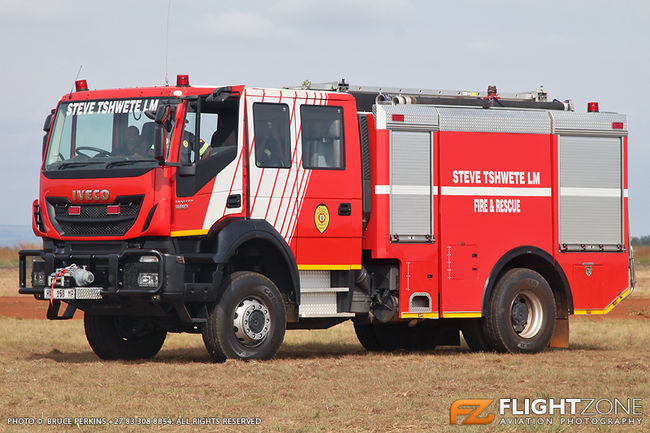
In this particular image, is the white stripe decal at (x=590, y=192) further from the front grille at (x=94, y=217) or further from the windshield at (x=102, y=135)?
the front grille at (x=94, y=217)

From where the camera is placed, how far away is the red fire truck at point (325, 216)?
13664mm

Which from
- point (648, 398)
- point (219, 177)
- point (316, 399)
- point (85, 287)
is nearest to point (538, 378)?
point (648, 398)

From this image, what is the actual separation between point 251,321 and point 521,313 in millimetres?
4241

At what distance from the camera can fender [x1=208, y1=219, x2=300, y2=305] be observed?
13648 millimetres

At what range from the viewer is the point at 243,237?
13.7 meters

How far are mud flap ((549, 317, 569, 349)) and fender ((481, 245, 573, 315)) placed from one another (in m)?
0.26

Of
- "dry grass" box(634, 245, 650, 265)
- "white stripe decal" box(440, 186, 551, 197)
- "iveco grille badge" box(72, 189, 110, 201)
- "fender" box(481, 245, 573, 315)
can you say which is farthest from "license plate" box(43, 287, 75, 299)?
"dry grass" box(634, 245, 650, 265)

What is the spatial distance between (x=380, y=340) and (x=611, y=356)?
3529 mm

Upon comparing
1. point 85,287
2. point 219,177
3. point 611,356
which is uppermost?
point 219,177

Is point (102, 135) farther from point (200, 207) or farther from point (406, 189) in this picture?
point (406, 189)

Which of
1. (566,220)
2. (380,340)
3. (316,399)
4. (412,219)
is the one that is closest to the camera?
(316,399)

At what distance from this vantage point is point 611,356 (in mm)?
15609

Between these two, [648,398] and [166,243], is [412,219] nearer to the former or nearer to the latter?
[166,243]
